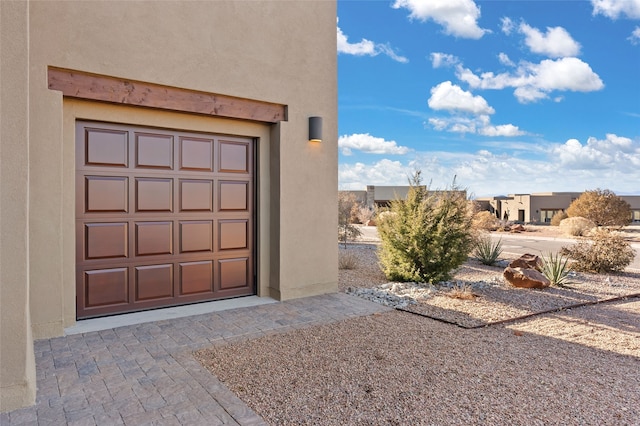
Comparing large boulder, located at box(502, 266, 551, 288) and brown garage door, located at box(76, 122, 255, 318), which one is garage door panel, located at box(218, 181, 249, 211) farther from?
large boulder, located at box(502, 266, 551, 288)

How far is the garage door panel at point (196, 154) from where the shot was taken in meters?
5.25

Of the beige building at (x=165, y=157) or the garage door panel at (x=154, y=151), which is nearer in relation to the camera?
the beige building at (x=165, y=157)

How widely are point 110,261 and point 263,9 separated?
3.99 meters

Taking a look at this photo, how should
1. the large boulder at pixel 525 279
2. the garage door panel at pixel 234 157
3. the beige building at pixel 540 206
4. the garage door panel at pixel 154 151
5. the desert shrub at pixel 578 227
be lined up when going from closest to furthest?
the garage door panel at pixel 154 151, the garage door panel at pixel 234 157, the large boulder at pixel 525 279, the desert shrub at pixel 578 227, the beige building at pixel 540 206

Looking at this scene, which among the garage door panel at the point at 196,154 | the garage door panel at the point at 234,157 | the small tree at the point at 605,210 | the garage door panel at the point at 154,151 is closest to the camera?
the garage door panel at the point at 154,151

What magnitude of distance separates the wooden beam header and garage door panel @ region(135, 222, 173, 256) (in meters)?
1.50

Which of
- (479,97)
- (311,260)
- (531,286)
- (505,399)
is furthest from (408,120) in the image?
(505,399)

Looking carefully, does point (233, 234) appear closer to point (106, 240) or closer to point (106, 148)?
point (106, 240)

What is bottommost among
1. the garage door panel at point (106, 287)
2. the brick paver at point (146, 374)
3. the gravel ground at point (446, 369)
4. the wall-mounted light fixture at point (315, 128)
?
the gravel ground at point (446, 369)

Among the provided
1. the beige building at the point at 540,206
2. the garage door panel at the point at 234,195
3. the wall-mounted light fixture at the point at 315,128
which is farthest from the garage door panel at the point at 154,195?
the beige building at the point at 540,206

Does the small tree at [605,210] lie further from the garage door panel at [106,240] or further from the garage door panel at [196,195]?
the garage door panel at [106,240]

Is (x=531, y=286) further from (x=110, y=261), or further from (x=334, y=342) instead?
(x=110, y=261)

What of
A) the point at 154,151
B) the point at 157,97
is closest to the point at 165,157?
the point at 154,151

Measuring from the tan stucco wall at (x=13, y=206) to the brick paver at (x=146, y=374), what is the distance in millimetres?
270
